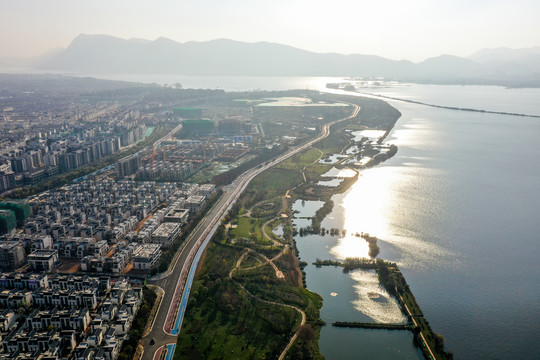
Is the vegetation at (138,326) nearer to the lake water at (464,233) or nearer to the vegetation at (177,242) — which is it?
the vegetation at (177,242)

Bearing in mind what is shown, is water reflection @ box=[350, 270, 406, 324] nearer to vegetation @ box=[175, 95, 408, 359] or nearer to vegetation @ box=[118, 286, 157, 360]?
vegetation @ box=[175, 95, 408, 359]

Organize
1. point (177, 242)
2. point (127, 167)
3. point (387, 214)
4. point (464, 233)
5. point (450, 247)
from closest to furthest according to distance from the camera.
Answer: point (177, 242) < point (450, 247) < point (464, 233) < point (387, 214) < point (127, 167)

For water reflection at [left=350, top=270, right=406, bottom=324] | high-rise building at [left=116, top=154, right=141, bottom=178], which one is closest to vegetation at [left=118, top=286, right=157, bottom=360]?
water reflection at [left=350, top=270, right=406, bottom=324]

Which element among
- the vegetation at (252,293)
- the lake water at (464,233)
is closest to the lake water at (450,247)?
the lake water at (464,233)

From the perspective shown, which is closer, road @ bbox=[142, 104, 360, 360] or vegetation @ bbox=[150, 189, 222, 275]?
road @ bbox=[142, 104, 360, 360]

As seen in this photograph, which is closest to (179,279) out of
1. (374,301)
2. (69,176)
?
(374,301)

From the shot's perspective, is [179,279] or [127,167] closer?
[179,279]

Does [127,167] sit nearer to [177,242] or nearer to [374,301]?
[177,242]
